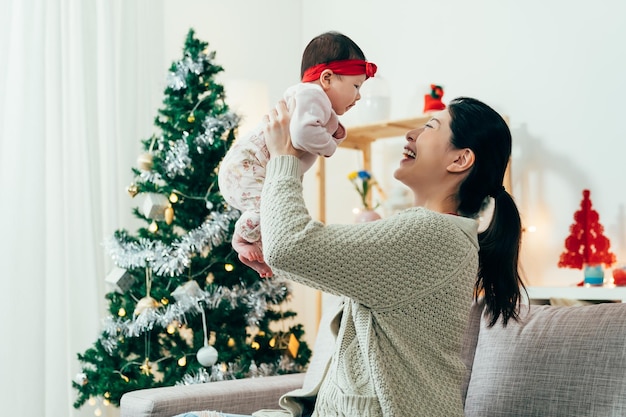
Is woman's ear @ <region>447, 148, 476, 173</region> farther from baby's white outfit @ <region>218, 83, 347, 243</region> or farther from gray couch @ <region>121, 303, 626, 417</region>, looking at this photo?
gray couch @ <region>121, 303, 626, 417</region>

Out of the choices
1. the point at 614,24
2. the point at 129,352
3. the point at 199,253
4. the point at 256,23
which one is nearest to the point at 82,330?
the point at 129,352

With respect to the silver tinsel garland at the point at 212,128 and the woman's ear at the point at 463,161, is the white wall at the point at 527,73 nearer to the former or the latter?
the silver tinsel garland at the point at 212,128

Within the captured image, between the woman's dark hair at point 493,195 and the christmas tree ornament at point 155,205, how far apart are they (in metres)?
1.38

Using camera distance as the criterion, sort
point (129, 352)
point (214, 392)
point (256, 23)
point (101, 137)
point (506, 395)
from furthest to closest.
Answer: point (256, 23), point (101, 137), point (129, 352), point (214, 392), point (506, 395)

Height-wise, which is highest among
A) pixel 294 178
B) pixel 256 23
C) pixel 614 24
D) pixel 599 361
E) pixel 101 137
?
pixel 256 23

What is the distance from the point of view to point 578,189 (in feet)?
10.1

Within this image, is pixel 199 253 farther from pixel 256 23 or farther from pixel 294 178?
pixel 256 23

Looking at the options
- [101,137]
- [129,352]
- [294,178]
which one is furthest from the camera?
[101,137]

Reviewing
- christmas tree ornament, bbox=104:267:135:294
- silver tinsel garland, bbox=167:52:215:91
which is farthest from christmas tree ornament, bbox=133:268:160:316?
silver tinsel garland, bbox=167:52:215:91

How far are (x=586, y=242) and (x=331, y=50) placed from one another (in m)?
1.63

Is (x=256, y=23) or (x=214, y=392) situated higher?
(x=256, y=23)

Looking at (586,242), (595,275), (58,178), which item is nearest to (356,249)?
(595,275)

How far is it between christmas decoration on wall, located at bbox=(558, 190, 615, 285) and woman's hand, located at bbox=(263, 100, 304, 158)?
1.67m

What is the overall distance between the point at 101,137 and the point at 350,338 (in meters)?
2.22
